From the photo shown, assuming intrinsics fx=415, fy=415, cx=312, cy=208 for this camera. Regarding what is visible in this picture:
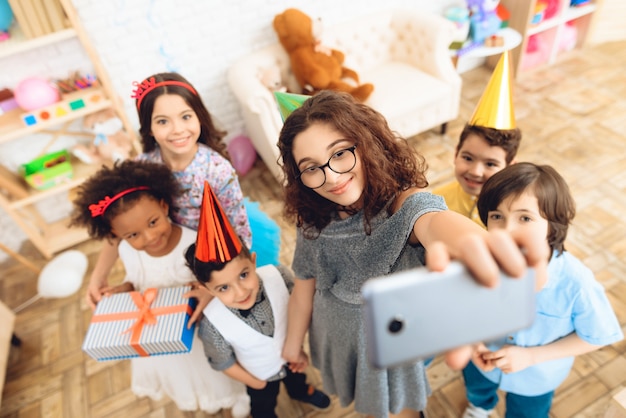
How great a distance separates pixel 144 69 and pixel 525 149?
270 cm

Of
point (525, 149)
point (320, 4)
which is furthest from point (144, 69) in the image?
point (525, 149)

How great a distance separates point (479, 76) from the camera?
3.83 m

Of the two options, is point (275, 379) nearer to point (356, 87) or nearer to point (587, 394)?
point (587, 394)

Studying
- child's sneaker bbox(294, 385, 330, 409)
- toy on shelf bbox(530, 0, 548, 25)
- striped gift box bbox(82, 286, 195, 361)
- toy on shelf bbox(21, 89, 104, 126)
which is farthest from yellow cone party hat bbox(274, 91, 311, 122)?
toy on shelf bbox(530, 0, 548, 25)

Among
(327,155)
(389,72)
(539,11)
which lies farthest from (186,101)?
(539,11)

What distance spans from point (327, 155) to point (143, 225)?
818mm

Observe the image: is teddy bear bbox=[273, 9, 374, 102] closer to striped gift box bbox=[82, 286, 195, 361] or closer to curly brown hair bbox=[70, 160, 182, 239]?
curly brown hair bbox=[70, 160, 182, 239]

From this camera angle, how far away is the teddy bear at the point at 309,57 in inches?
107

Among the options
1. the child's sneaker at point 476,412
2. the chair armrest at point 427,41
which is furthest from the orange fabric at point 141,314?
the chair armrest at point 427,41

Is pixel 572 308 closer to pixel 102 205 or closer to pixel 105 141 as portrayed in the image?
pixel 102 205

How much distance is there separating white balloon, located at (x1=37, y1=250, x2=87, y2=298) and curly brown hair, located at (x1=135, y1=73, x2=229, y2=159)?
1331 mm

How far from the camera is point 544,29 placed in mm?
3551

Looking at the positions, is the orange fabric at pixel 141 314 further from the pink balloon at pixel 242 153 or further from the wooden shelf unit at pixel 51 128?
the pink balloon at pixel 242 153

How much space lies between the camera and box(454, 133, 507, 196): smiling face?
1.51 metres
